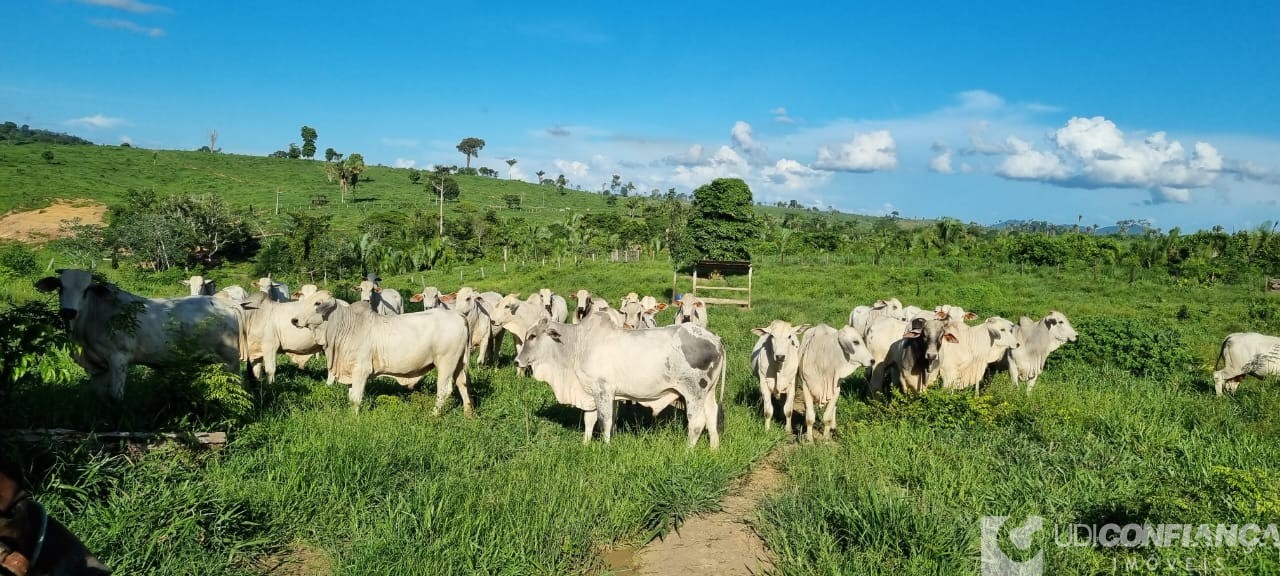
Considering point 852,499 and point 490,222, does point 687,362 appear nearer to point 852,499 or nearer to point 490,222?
point 852,499

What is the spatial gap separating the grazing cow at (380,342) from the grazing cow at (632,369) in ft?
5.37

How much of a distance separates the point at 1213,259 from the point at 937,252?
13.7 meters

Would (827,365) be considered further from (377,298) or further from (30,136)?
(30,136)

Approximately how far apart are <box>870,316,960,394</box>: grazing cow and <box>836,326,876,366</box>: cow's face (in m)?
0.97

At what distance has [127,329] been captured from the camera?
627 cm

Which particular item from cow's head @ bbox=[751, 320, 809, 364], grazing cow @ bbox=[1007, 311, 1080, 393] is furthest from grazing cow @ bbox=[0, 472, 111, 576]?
grazing cow @ bbox=[1007, 311, 1080, 393]

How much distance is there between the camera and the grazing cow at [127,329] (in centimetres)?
715

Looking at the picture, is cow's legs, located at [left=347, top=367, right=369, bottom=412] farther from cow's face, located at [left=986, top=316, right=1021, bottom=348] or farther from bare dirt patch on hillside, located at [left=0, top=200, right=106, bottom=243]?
bare dirt patch on hillside, located at [left=0, top=200, right=106, bottom=243]

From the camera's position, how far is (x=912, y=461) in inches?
288

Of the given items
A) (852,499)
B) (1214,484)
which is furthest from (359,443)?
(1214,484)

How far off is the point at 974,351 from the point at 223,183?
309 ft

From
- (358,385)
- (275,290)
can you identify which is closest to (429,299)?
(275,290)

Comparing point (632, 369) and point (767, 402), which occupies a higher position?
point (632, 369)

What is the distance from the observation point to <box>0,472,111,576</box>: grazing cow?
6.95 feet
